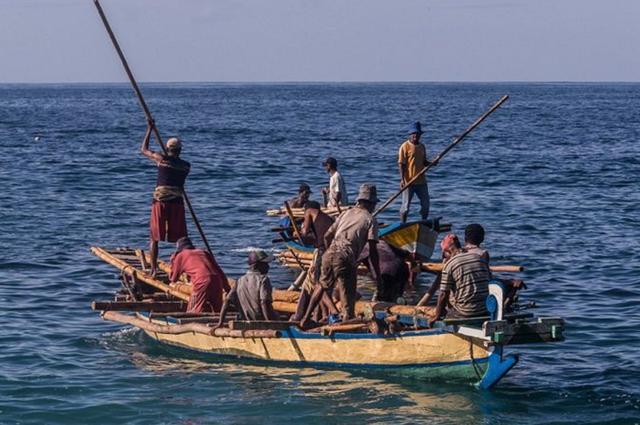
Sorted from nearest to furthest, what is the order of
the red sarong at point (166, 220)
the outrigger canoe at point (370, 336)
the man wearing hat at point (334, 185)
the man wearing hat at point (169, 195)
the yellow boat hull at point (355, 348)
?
the outrigger canoe at point (370, 336) < the yellow boat hull at point (355, 348) < the man wearing hat at point (169, 195) < the red sarong at point (166, 220) < the man wearing hat at point (334, 185)

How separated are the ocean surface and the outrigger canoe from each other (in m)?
0.22

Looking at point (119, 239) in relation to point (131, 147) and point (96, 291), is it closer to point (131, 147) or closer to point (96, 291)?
point (96, 291)

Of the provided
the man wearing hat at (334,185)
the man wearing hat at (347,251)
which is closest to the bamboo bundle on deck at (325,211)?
the man wearing hat at (334,185)

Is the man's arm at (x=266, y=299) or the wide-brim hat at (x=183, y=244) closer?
the man's arm at (x=266, y=299)

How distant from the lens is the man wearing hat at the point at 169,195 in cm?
1767

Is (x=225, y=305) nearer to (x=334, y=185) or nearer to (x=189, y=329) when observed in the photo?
(x=189, y=329)

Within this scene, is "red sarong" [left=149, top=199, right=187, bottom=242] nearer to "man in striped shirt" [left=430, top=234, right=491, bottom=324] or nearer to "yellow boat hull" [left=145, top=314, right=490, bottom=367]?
"yellow boat hull" [left=145, top=314, right=490, bottom=367]

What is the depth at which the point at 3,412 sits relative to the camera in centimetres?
1389

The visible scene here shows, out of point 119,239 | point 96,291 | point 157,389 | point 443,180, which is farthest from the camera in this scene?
point 443,180

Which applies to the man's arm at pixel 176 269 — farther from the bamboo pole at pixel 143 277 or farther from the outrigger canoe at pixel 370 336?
the bamboo pole at pixel 143 277

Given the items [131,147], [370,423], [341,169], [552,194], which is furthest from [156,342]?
[131,147]

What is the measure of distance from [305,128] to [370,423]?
61.2 meters

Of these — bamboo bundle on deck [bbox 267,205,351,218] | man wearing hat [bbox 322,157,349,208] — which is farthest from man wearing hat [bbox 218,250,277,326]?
man wearing hat [bbox 322,157,349,208]

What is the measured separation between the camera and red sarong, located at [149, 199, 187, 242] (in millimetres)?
18000
